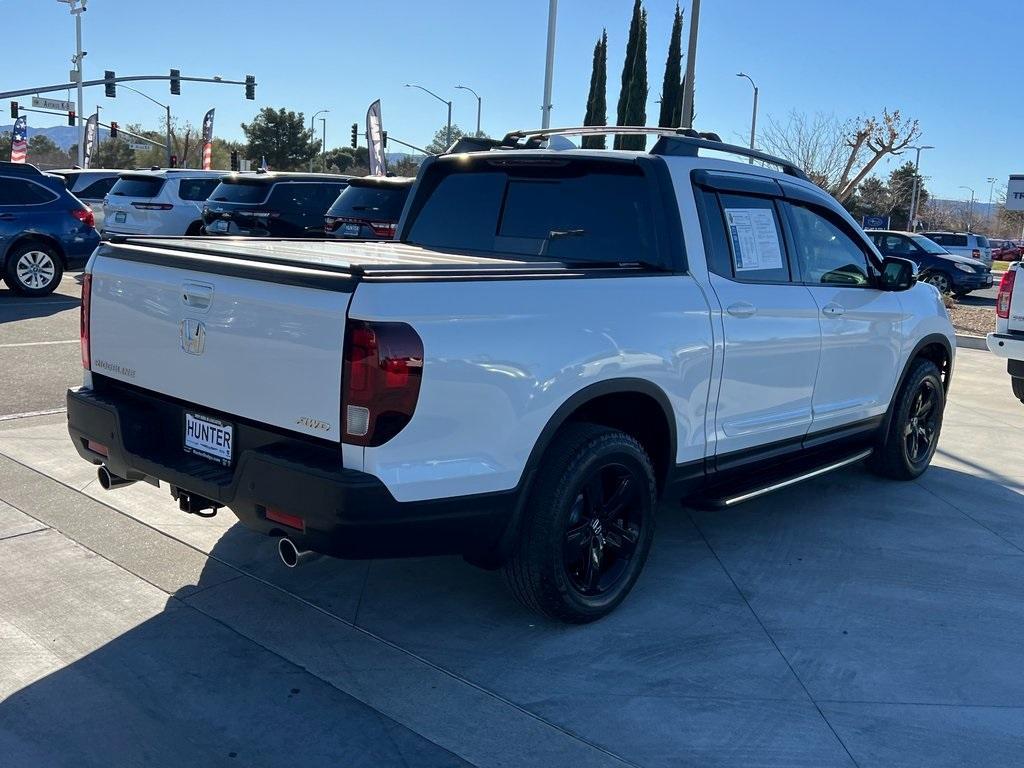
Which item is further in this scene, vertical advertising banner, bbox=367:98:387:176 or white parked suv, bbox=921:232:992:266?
white parked suv, bbox=921:232:992:266

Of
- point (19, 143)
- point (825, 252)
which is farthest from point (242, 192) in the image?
point (19, 143)

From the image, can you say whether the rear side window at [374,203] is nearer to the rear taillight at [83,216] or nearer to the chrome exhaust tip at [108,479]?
the rear taillight at [83,216]

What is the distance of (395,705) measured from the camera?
3328 millimetres

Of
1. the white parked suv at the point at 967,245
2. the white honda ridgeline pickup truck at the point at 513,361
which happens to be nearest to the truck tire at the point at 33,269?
the white honda ridgeline pickup truck at the point at 513,361

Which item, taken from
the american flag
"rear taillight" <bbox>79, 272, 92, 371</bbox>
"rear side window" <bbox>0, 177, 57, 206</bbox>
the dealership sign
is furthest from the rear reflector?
the american flag

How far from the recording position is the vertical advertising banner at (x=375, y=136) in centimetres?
2520

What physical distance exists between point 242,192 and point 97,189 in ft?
25.5

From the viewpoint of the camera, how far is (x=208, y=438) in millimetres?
3674

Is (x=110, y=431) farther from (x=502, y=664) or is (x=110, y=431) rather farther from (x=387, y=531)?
(x=502, y=664)

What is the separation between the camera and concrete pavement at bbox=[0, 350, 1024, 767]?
314 cm

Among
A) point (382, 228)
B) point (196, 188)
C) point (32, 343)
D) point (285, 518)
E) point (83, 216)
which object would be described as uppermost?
point (196, 188)

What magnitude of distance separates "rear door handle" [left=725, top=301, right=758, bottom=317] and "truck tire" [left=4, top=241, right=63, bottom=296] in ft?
36.8

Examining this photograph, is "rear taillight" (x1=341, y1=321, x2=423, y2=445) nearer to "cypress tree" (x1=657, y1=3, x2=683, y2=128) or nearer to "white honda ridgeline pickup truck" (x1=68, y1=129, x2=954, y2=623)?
"white honda ridgeline pickup truck" (x1=68, y1=129, x2=954, y2=623)

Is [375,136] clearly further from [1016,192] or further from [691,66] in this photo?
[1016,192]
